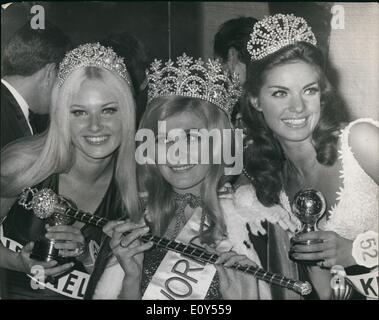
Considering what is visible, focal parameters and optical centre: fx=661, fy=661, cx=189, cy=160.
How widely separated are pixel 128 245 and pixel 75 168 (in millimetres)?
398

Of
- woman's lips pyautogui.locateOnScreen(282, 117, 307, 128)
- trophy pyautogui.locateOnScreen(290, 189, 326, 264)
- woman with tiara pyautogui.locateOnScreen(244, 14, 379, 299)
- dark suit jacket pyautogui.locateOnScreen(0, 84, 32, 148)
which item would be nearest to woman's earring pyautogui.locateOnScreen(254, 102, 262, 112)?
woman with tiara pyautogui.locateOnScreen(244, 14, 379, 299)

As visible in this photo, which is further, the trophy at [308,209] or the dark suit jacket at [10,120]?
the dark suit jacket at [10,120]

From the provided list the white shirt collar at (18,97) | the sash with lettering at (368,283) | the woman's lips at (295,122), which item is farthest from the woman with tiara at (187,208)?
the white shirt collar at (18,97)

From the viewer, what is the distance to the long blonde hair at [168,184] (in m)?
2.72

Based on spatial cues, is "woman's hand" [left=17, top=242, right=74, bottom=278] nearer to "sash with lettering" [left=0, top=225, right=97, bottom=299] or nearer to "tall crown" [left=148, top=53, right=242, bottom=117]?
"sash with lettering" [left=0, top=225, right=97, bottom=299]

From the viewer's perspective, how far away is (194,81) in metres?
2.71

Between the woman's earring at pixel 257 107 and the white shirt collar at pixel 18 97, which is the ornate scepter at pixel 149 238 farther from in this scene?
the woman's earring at pixel 257 107

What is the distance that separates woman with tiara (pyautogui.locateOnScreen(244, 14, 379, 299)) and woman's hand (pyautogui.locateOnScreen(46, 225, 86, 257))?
75 centimetres

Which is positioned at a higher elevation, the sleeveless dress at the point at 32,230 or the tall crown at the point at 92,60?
the tall crown at the point at 92,60

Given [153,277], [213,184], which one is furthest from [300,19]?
[153,277]

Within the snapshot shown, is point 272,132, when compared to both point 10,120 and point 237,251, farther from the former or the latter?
point 10,120

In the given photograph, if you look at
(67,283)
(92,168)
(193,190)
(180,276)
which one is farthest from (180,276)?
(92,168)

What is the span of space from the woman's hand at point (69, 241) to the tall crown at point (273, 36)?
40.5 inches

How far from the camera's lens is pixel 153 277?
Result: 274 centimetres
